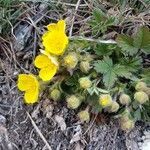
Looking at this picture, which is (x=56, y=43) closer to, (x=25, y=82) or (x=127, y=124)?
(x=25, y=82)

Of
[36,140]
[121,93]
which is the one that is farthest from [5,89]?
[121,93]

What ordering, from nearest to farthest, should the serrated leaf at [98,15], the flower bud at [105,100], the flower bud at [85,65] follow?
the flower bud at [105,100] → the flower bud at [85,65] → the serrated leaf at [98,15]

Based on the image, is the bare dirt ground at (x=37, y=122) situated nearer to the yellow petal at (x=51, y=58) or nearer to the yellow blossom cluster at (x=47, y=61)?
the yellow blossom cluster at (x=47, y=61)

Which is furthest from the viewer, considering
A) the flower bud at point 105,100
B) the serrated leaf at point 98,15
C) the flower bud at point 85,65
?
the serrated leaf at point 98,15

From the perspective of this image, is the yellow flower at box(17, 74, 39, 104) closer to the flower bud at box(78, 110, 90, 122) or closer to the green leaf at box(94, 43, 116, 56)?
the flower bud at box(78, 110, 90, 122)

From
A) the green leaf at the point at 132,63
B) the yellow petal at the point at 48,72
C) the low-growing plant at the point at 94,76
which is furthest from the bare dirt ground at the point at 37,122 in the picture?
the green leaf at the point at 132,63

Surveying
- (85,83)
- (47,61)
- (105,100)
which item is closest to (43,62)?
(47,61)

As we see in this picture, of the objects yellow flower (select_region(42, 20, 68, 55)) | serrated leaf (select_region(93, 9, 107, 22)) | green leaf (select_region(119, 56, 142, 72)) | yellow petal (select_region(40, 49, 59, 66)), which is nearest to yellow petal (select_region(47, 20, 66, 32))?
yellow flower (select_region(42, 20, 68, 55))
